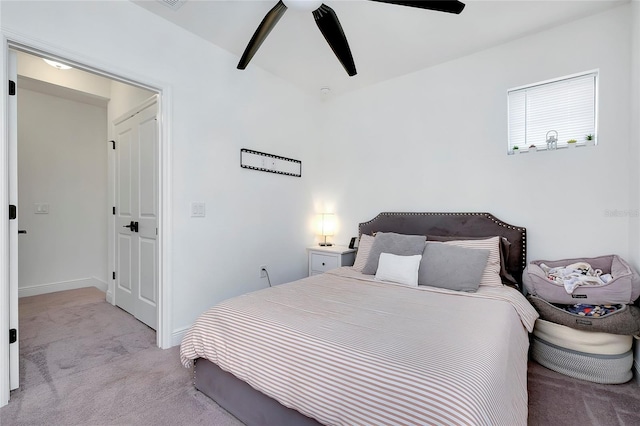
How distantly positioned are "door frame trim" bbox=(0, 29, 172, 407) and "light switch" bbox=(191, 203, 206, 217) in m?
0.20

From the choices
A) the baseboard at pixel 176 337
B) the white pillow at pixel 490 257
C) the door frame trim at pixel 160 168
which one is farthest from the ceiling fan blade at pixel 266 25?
the baseboard at pixel 176 337

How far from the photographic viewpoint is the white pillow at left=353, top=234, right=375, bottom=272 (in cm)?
282

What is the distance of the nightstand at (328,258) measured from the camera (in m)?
3.27

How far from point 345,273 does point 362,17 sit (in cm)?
212

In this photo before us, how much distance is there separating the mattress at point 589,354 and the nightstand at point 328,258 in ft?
6.07

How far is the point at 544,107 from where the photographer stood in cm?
256

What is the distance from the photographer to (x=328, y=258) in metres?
3.36

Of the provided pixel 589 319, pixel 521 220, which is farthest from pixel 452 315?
pixel 521 220

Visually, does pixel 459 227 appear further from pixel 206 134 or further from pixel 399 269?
pixel 206 134

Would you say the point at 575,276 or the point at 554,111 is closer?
the point at 575,276

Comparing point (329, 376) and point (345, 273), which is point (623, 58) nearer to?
point (345, 273)

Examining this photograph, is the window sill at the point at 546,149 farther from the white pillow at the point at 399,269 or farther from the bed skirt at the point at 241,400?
the bed skirt at the point at 241,400

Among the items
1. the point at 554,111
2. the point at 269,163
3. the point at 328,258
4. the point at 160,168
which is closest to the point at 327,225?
the point at 328,258

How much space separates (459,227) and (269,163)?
2.08 meters
